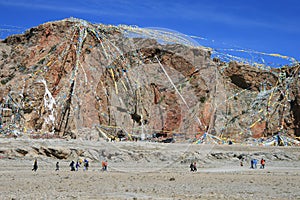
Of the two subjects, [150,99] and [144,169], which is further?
[150,99]

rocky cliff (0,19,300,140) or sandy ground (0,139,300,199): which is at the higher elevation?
rocky cliff (0,19,300,140)

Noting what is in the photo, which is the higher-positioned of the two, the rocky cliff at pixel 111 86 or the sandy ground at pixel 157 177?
the rocky cliff at pixel 111 86

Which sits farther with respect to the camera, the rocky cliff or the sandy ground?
the rocky cliff

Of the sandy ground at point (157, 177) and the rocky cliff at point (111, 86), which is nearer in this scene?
the sandy ground at point (157, 177)

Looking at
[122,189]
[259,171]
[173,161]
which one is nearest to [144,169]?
[173,161]

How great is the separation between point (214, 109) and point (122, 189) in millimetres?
20887

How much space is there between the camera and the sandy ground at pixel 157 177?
14742 mm

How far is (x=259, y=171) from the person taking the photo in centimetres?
2314

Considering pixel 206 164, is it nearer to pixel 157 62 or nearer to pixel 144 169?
pixel 144 169

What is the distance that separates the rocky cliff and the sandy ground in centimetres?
398

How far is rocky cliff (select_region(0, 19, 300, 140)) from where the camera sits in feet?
101

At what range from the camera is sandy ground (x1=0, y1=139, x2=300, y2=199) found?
1474 centimetres

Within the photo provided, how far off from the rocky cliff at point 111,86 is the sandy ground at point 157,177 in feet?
13.1

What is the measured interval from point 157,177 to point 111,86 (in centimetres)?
1397
